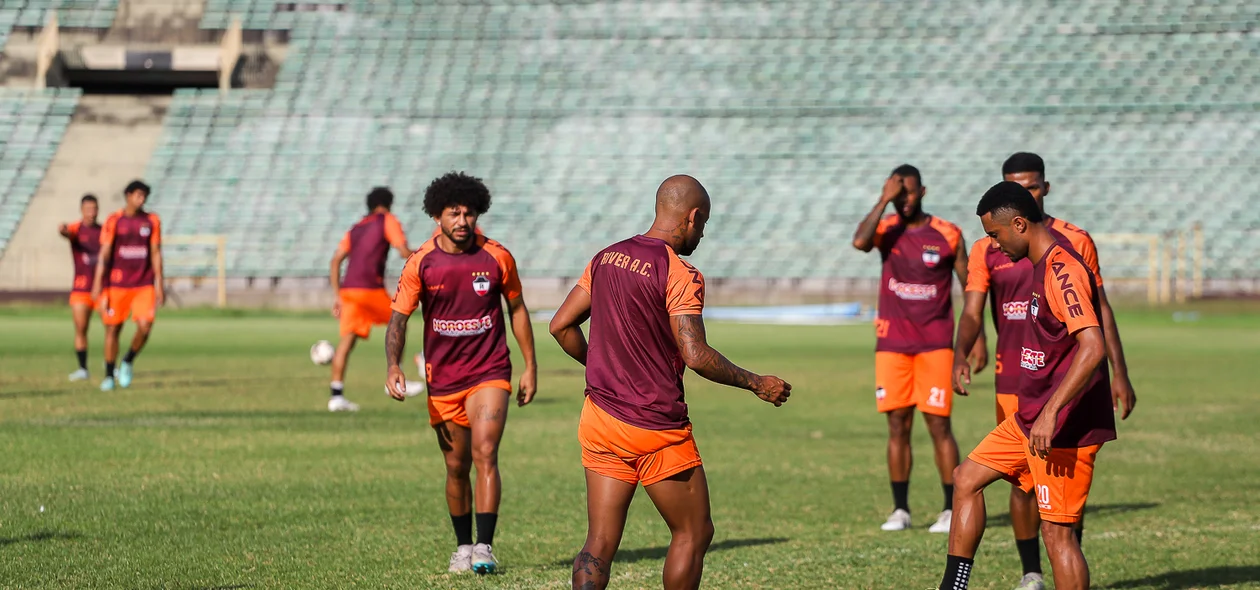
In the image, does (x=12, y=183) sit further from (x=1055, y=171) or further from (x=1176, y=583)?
(x=1176, y=583)

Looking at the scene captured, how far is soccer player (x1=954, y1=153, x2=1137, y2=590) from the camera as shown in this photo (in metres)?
7.50

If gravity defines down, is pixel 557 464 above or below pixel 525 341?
below

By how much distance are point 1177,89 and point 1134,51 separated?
193cm

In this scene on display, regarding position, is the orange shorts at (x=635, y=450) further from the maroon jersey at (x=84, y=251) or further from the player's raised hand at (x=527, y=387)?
the maroon jersey at (x=84, y=251)

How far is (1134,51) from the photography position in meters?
46.9

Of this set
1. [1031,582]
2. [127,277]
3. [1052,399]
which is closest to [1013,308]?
[1031,582]

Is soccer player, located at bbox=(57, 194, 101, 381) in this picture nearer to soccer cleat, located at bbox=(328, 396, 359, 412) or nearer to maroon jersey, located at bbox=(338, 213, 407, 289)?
maroon jersey, located at bbox=(338, 213, 407, 289)

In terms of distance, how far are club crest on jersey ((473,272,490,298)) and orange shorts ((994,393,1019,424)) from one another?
9.53ft

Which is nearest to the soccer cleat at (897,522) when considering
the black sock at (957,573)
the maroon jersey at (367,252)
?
the black sock at (957,573)

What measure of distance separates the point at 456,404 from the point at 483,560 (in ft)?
3.02

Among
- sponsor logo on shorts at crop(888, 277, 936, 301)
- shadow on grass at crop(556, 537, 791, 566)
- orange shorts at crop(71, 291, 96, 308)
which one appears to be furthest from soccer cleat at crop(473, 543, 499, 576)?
orange shorts at crop(71, 291, 96, 308)

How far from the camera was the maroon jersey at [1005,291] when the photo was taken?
26.6 feet

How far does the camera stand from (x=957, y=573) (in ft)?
21.8

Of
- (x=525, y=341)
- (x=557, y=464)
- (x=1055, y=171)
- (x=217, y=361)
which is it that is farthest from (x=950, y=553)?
(x=1055, y=171)
